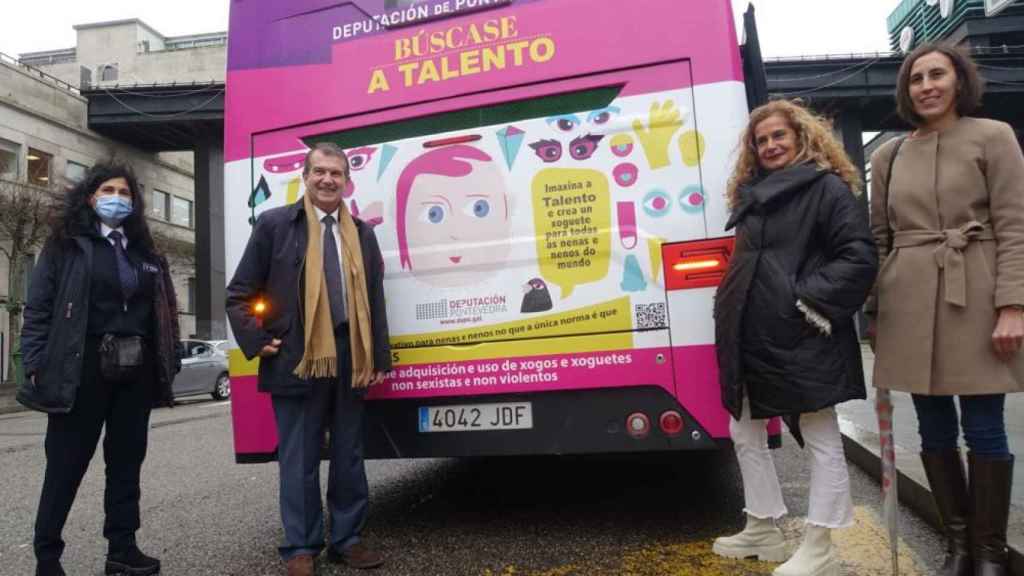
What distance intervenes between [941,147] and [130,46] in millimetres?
50374

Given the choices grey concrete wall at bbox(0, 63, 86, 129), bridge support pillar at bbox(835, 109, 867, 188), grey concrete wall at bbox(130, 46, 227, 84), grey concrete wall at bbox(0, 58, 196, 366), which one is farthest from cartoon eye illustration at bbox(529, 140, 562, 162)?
grey concrete wall at bbox(130, 46, 227, 84)

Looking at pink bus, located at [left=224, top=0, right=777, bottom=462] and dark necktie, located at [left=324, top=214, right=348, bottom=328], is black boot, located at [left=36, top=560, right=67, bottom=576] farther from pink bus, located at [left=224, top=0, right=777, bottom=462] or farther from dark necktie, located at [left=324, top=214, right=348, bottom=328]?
dark necktie, located at [left=324, top=214, right=348, bottom=328]

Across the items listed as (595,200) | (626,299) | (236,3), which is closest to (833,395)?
(626,299)

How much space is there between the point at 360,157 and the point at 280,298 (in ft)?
2.84

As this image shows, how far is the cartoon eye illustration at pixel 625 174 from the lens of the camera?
330 cm

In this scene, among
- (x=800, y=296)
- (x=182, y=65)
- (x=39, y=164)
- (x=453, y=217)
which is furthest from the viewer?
(x=182, y=65)

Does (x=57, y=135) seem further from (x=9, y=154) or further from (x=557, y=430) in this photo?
(x=557, y=430)

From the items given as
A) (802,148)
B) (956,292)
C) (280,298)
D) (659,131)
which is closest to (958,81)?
(802,148)

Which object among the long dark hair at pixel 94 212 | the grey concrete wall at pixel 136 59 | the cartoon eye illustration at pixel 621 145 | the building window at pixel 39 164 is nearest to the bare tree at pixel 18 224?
the building window at pixel 39 164

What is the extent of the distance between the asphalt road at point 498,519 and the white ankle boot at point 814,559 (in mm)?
205

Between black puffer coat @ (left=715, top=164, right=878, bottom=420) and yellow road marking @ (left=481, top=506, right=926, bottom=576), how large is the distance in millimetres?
646

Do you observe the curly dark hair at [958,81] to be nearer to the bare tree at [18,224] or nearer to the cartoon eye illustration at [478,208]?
the cartoon eye illustration at [478,208]

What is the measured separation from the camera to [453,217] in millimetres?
3549

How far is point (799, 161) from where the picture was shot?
9.80 feet
